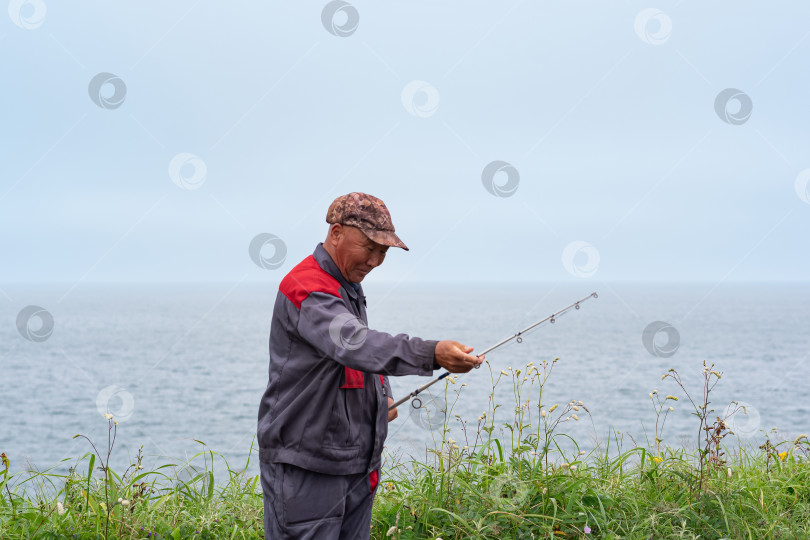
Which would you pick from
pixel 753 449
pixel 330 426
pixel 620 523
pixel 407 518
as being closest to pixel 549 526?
pixel 620 523

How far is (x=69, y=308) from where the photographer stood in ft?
479

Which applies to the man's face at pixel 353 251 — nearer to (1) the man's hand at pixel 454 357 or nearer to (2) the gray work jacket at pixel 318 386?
(2) the gray work jacket at pixel 318 386

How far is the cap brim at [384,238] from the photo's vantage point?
2.98 metres

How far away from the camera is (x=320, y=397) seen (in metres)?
2.97

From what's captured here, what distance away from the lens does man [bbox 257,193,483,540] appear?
2.97m

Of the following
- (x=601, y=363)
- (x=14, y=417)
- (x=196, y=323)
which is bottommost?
(x=14, y=417)

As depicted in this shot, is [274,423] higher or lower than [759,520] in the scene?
higher

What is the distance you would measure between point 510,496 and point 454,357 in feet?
5.95

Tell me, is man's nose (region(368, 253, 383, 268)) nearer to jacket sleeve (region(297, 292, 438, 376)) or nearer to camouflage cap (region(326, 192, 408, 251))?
camouflage cap (region(326, 192, 408, 251))

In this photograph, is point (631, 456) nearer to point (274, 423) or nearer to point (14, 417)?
point (274, 423)

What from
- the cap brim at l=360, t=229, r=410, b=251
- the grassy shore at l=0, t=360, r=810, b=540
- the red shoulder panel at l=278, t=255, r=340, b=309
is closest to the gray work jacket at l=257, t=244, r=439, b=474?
the red shoulder panel at l=278, t=255, r=340, b=309

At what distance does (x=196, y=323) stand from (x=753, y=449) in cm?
10919

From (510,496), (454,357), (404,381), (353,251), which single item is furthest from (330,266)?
(404,381)

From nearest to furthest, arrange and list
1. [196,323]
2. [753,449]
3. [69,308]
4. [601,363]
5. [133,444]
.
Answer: [753,449]
[133,444]
[601,363]
[196,323]
[69,308]
